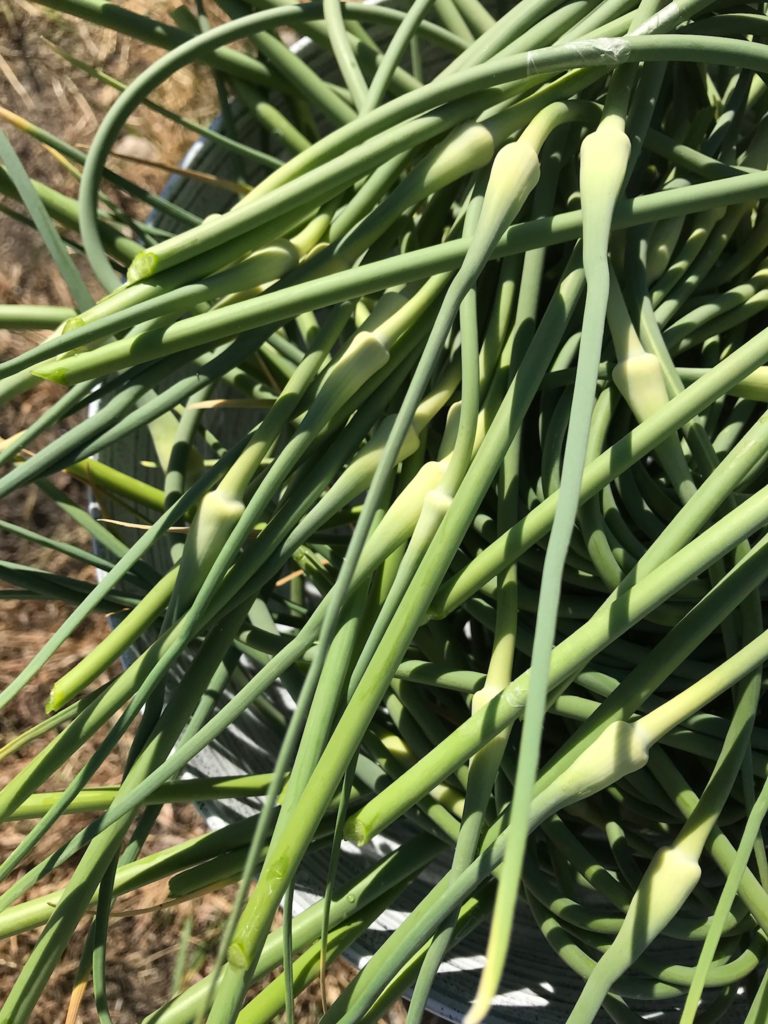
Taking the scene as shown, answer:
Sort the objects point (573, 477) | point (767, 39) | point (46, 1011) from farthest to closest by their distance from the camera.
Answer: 1. point (46, 1011)
2. point (767, 39)
3. point (573, 477)

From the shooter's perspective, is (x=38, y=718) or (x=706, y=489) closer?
(x=706, y=489)

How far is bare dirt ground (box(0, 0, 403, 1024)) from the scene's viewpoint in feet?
2.93

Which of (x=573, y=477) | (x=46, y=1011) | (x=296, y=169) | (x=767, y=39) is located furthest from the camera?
(x=46, y=1011)

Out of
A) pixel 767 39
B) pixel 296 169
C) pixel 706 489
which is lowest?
pixel 706 489

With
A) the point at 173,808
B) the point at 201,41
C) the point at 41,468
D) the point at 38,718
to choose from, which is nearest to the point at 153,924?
the point at 173,808

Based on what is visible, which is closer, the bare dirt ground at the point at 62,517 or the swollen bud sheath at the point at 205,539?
the swollen bud sheath at the point at 205,539

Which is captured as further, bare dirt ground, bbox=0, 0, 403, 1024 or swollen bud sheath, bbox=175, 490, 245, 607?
bare dirt ground, bbox=0, 0, 403, 1024

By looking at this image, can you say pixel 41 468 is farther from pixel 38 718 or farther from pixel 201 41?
pixel 38 718

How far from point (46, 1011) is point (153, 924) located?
12 cm

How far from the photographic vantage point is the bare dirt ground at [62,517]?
2.93 ft

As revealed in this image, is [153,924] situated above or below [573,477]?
below

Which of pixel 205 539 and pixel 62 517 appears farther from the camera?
pixel 62 517

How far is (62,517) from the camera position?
3.25 ft

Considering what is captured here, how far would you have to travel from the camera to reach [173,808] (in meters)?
0.96
